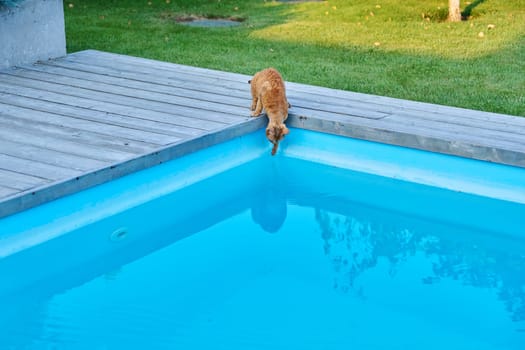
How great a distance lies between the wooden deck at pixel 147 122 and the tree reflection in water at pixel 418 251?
0.64 meters

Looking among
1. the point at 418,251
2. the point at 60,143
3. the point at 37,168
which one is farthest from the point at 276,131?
the point at 37,168

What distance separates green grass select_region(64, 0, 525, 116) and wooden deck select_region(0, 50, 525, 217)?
74 cm

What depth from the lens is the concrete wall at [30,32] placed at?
6.67 m

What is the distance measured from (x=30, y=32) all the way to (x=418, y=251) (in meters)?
4.01

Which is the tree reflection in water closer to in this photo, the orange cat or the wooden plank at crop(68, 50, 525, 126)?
the orange cat

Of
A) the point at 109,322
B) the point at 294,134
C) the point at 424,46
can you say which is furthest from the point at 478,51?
the point at 109,322

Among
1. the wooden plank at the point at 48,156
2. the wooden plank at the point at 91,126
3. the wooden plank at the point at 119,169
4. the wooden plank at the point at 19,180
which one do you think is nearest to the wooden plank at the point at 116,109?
the wooden plank at the point at 119,169

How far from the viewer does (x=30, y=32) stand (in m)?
6.88

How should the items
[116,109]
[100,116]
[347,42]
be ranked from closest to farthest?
[100,116] < [116,109] < [347,42]

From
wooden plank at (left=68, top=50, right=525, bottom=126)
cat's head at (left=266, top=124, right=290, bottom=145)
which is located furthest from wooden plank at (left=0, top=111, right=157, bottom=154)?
wooden plank at (left=68, top=50, right=525, bottom=126)

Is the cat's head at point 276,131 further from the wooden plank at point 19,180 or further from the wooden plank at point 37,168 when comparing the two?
the wooden plank at point 19,180

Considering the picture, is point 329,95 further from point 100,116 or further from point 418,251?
point 418,251

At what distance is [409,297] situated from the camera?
416 centimetres

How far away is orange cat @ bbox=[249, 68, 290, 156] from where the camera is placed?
5312 millimetres
